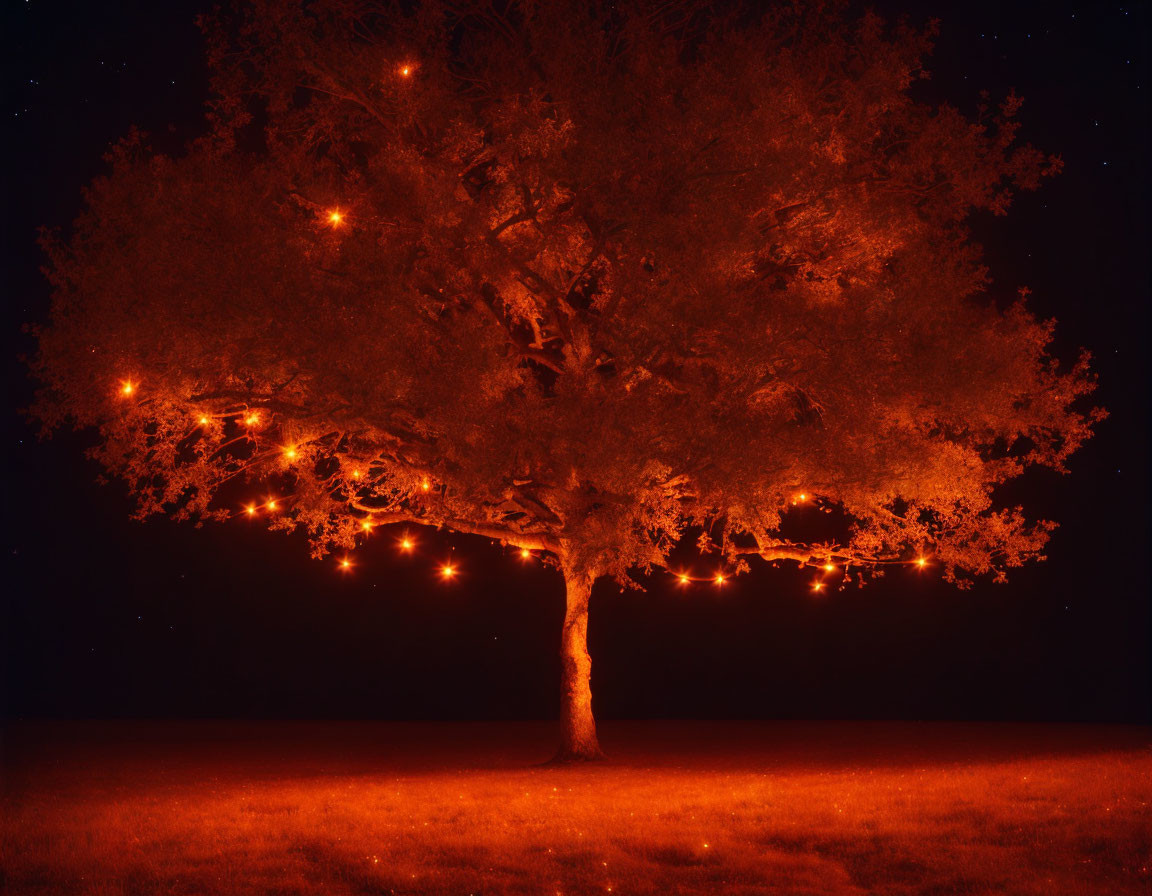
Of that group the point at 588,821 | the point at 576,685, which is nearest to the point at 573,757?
the point at 576,685

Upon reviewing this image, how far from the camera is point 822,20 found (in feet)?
42.3

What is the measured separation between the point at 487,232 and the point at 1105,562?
1181cm

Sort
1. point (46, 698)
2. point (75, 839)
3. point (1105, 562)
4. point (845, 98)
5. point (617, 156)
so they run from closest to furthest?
point (75, 839) → point (617, 156) → point (845, 98) → point (1105, 562) → point (46, 698)

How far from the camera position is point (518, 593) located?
68.1 ft

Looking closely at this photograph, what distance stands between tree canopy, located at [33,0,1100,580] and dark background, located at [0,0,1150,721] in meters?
4.39

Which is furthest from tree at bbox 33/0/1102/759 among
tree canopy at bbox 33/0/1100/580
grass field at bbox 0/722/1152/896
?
grass field at bbox 0/722/1152/896

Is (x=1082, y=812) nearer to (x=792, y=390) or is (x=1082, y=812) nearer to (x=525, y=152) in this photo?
(x=792, y=390)

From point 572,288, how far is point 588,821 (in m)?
6.57

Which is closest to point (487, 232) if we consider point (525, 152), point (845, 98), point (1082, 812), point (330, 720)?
point (525, 152)

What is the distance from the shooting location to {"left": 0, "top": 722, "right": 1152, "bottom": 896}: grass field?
7.23 metres

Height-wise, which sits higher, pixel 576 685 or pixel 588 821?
pixel 576 685

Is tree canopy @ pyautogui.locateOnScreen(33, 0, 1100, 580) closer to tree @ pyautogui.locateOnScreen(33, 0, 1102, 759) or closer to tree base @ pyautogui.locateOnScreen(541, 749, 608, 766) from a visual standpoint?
tree @ pyautogui.locateOnScreen(33, 0, 1102, 759)

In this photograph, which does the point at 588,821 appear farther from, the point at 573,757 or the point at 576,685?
the point at 576,685

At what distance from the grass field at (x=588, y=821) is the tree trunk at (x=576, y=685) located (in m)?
0.48
